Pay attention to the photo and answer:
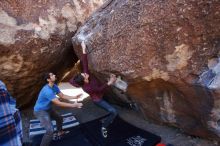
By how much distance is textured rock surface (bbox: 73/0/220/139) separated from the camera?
436cm

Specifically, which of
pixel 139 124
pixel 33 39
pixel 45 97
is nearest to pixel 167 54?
pixel 139 124

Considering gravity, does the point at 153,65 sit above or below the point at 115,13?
below

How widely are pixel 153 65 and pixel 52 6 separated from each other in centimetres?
258

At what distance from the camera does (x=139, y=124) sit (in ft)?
19.1

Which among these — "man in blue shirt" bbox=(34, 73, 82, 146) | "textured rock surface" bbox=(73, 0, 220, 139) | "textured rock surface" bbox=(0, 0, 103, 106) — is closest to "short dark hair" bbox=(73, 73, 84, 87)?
"textured rock surface" bbox=(73, 0, 220, 139)

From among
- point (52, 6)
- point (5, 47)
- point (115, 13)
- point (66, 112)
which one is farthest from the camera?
point (66, 112)

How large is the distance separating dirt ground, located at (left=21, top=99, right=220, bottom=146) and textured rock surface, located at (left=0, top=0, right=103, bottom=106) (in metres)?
0.80

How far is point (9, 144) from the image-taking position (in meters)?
1.34

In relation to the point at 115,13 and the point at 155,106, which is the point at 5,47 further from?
the point at 155,106

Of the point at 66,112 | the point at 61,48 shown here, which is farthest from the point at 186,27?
the point at 66,112

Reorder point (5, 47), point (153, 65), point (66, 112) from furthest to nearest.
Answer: point (66, 112), point (5, 47), point (153, 65)

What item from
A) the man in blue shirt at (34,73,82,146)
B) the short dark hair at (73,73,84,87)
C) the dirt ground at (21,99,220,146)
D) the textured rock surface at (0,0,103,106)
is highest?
the textured rock surface at (0,0,103,106)

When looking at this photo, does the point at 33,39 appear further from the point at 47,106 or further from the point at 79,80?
the point at 47,106

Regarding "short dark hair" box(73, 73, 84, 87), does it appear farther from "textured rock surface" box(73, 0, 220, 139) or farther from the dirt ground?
the dirt ground
